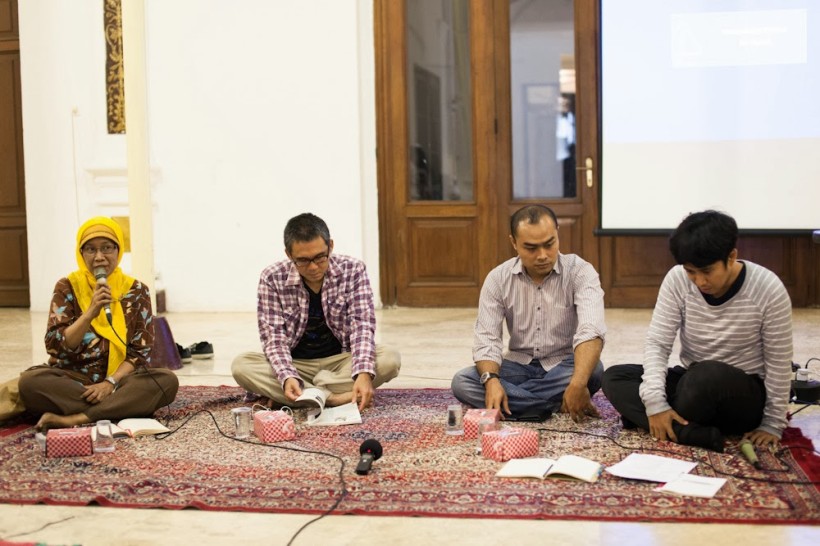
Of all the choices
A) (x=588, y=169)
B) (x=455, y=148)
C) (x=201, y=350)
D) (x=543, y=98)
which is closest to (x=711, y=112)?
(x=588, y=169)

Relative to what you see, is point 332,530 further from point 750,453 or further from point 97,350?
point 97,350

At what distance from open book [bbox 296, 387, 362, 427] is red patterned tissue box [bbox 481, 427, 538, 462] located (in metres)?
0.69

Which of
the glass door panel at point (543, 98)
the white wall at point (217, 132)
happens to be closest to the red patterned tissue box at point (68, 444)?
the white wall at point (217, 132)

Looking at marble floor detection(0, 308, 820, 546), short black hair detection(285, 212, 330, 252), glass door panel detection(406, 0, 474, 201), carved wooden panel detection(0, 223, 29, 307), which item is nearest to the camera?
marble floor detection(0, 308, 820, 546)

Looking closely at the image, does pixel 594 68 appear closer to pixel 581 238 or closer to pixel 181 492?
pixel 581 238

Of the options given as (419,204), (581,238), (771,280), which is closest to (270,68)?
(419,204)

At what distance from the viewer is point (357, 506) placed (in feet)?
8.95

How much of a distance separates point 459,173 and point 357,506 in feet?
16.3

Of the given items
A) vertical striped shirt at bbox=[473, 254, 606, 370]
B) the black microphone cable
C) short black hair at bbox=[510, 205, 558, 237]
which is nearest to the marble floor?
the black microphone cable

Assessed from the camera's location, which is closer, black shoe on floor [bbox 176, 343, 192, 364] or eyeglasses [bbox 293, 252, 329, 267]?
eyeglasses [bbox 293, 252, 329, 267]

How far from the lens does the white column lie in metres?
5.29

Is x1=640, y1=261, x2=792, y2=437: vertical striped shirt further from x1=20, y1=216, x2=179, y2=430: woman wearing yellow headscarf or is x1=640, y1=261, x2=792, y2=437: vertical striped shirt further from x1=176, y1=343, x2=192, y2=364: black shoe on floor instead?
x1=176, y1=343, x2=192, y2=364: black shoe on floor

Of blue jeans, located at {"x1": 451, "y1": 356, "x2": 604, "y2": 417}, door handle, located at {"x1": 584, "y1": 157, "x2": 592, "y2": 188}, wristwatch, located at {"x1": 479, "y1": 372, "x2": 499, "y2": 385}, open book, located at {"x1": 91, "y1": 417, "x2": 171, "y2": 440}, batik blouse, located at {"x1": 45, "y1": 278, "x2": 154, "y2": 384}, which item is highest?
door handle, located at {"x1": 584, "y1": 157, "x2": 592, "y2": 188}

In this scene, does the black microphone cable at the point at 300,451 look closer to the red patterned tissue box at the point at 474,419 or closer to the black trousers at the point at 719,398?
the red patterned tissue box at the point at 474,419
